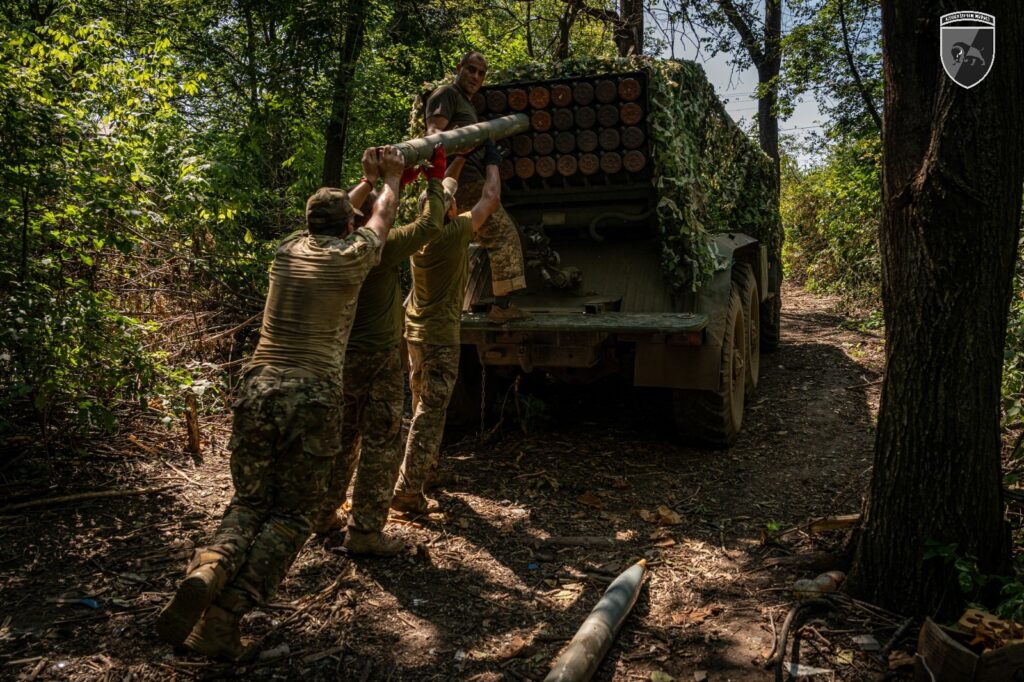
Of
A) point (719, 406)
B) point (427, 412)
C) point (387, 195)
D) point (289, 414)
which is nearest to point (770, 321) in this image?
point (719, 406)

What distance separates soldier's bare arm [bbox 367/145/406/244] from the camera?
146 inches

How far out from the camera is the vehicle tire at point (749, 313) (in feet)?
23.0

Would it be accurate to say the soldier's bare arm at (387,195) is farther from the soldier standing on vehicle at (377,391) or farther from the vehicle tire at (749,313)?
the vehicle tire at (749,313)

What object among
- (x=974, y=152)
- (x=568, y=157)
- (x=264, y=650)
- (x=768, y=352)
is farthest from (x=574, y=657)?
(x=768, y=352)

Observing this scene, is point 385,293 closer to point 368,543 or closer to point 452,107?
point 368,543

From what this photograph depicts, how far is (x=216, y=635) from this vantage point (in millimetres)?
3033

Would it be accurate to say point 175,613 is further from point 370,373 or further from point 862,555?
point 862,555

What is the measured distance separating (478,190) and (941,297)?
3536mm

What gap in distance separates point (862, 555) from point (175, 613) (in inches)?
116

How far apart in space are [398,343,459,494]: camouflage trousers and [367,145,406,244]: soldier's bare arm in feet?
3.96

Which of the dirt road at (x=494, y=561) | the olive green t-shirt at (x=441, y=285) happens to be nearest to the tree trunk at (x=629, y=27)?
the olive green t-shirt at (x=441, y=285)

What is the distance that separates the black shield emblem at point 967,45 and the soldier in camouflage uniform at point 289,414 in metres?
2.59

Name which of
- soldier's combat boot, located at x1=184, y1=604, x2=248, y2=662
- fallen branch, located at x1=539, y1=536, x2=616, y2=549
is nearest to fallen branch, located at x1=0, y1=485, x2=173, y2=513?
soldier's combat boot, located at x1=184, y1=604, x2=248, y2=662

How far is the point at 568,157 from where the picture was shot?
6.00m
